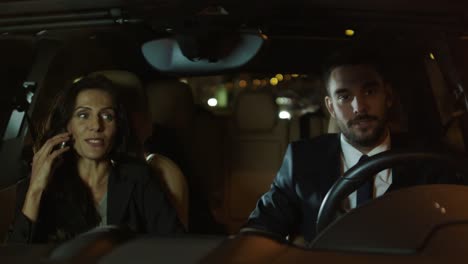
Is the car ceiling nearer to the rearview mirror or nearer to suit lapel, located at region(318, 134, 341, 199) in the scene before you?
the rearview mirror

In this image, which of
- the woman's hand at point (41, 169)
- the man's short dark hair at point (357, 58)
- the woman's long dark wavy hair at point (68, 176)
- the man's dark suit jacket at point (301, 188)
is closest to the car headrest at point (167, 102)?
the woman's long dark wavy hair at point (68, 176)

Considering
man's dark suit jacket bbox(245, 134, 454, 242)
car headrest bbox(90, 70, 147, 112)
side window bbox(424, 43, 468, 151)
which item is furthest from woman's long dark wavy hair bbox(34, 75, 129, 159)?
side window bbox(424, 43, 468, 151)

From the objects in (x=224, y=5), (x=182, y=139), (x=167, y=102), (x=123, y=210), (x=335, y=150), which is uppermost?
(x=224, y=5)

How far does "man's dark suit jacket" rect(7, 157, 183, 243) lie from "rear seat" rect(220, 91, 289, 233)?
94 cm

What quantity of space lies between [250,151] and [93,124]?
1.33 m

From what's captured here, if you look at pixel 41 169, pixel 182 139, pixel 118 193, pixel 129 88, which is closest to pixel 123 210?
pixel 118 193

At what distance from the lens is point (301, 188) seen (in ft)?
8.99

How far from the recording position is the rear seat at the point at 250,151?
3836mm

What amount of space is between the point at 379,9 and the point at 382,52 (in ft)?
1.85

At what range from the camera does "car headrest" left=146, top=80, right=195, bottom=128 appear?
346 centimetres

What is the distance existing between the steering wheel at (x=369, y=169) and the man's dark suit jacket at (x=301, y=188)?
0.55 m

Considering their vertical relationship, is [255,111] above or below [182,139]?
above

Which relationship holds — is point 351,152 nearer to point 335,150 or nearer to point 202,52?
point 335,150

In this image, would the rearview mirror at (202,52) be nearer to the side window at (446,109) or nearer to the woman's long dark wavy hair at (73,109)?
the woman's long dark wavy hair at (73,109)
